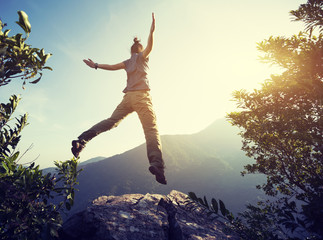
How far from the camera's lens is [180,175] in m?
55.9

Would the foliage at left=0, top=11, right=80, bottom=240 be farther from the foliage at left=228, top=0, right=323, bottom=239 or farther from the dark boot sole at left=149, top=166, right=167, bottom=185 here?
the foliage at left=228, top=0, right=323, bottom=239

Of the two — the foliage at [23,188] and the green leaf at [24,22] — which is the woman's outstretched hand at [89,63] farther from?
the green leaf at [24,22]

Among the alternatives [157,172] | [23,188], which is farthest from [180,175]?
[23,188]

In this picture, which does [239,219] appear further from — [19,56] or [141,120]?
[19,56]

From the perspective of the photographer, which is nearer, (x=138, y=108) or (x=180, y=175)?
(x=138, y=108)

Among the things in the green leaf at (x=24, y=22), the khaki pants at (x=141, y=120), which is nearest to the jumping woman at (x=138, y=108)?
the khaki pants at (x=141, y=120)

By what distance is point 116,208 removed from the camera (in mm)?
3789

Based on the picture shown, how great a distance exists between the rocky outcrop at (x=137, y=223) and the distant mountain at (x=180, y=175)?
42.3 m

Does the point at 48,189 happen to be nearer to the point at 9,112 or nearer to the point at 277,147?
the point at 9,112

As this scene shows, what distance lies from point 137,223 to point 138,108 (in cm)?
239

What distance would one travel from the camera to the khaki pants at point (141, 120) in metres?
3.00

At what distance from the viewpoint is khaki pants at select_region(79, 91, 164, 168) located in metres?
3.00

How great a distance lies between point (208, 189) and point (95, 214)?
2091 inches

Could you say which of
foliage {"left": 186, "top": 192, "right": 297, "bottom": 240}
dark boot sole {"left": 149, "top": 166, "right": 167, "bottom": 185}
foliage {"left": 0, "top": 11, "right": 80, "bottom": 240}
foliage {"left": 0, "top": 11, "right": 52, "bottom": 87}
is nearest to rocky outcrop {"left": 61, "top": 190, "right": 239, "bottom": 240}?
foliage {"left": 186, "top": 192, "right": 297, "bottom": 240}
